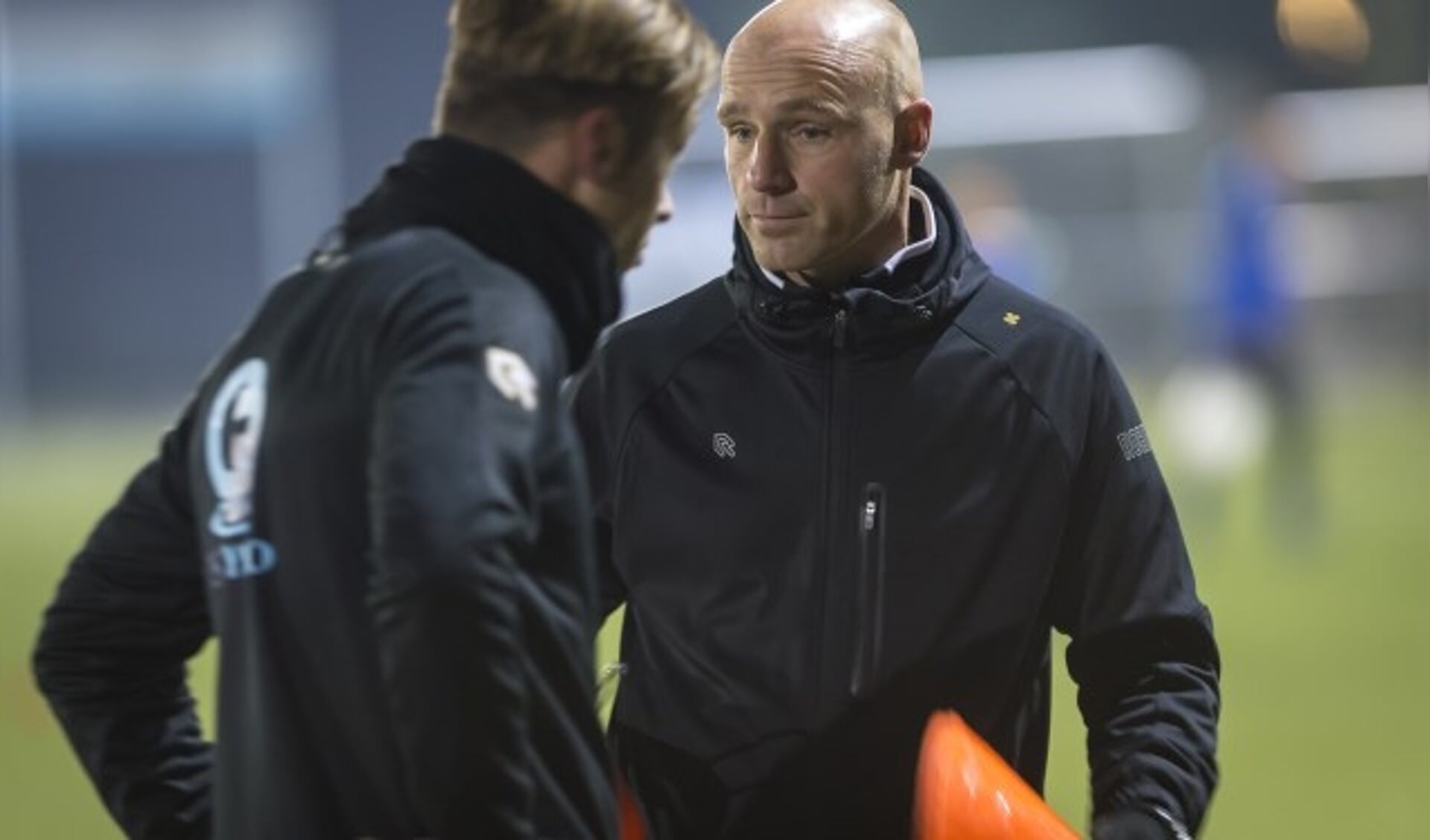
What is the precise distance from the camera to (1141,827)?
3705mm

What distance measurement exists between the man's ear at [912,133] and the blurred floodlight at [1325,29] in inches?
406

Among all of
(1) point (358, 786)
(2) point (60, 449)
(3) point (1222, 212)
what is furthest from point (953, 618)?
(2) point (60, 449)

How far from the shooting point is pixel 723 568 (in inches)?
152

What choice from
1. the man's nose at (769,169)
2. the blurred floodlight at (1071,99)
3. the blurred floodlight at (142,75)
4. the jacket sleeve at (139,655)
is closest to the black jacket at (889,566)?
the man's nose at (769,169)

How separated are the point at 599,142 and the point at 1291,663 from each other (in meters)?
8.34

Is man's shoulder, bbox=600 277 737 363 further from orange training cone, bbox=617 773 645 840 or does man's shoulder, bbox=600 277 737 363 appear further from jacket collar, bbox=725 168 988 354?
orange training cone, bbox=617 773 645 840

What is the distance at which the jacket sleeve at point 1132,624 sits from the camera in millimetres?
3781

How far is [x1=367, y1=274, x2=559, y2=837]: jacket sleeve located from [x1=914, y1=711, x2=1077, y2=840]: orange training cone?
94 cm

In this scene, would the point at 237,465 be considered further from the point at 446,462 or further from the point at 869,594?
the point at 869,594

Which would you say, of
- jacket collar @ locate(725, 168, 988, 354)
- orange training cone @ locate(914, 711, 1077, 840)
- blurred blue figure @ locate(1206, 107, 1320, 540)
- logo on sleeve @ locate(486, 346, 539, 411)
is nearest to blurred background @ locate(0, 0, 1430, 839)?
blurred blue figure @ locate(1206, 107, 1320, 540)

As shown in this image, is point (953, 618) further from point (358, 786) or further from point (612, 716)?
point (358, 786)

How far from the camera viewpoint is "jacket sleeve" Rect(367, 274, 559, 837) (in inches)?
99.3

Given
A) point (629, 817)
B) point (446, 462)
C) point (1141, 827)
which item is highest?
point (446, 462)

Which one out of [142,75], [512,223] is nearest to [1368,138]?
[142,75]
